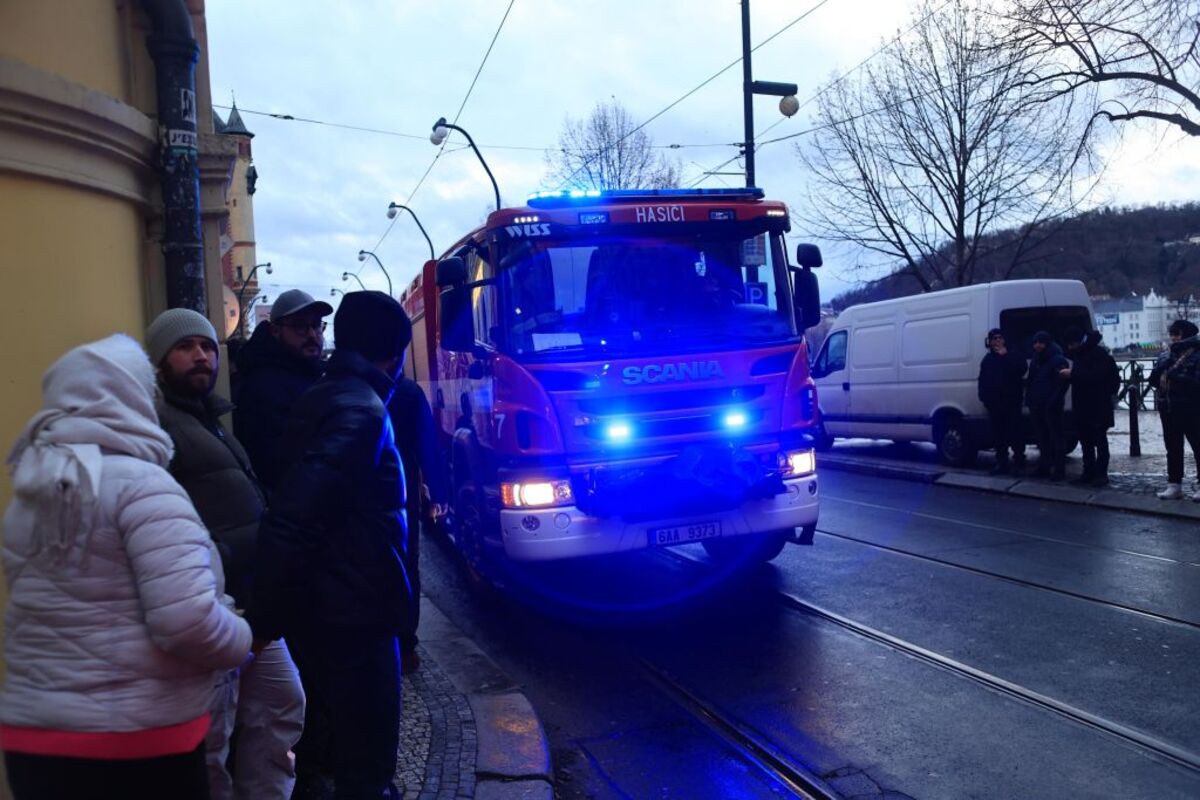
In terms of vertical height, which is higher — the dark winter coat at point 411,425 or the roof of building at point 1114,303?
the roof of building at point 1114,303

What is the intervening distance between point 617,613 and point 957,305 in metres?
8.65

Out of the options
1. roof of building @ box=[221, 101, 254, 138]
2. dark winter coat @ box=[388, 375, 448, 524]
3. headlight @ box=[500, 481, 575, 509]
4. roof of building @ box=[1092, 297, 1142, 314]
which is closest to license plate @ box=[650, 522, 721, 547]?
headlight @ box=[500, 481, 575, 509]

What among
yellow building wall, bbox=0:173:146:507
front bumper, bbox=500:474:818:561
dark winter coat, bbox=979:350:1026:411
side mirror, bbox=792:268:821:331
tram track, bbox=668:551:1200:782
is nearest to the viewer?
yellow building wall, bbox=0:173:146:507

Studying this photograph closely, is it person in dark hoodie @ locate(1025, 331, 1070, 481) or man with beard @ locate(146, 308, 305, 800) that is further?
person in dark hoodie @ locate(1025, 331, 1070, 481)

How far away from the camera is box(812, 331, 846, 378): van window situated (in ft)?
52.0

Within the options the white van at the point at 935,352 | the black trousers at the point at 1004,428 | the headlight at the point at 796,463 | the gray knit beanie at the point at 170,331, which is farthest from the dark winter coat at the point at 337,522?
the white van at the point at 935,352

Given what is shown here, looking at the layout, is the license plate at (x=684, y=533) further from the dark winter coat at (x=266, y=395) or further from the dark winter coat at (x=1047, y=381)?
the dark winter coat at (x=1047, y=381)

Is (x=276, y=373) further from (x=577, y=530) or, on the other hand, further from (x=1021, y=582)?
(x=1021, y=582)

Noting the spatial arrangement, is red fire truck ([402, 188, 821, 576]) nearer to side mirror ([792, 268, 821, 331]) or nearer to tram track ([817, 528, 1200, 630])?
side mirror ([792, 268, 821, 331])

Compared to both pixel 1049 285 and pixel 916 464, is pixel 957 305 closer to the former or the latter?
pixel 1049 285

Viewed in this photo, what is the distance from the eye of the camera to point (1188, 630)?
19.4 ft

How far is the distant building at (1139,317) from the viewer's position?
74.1 feet

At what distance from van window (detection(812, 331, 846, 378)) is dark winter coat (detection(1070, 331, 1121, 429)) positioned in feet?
15.1

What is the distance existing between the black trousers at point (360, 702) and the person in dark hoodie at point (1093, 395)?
1027cm
